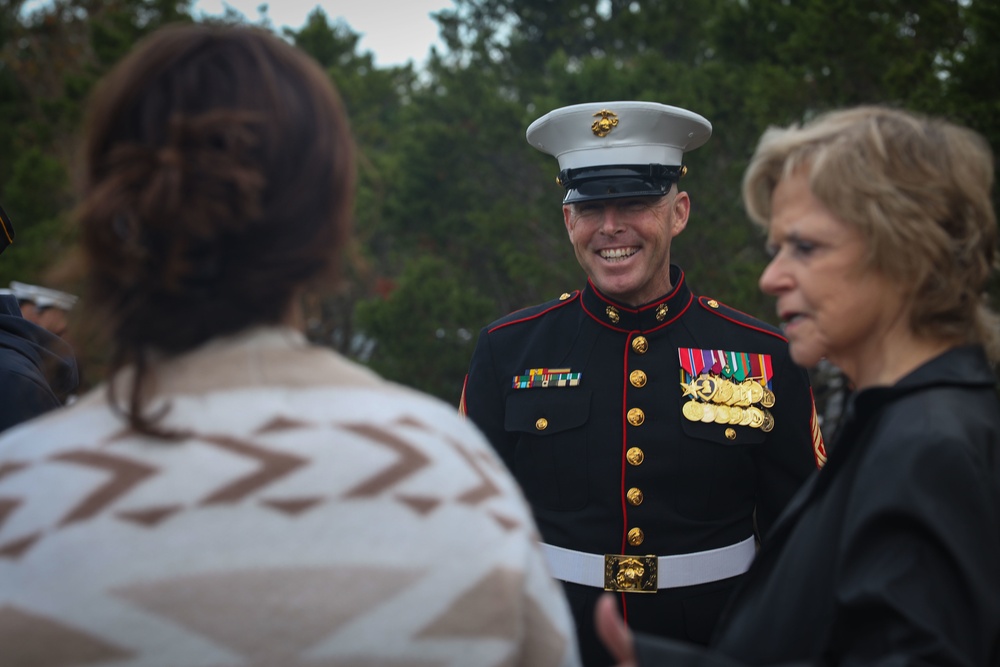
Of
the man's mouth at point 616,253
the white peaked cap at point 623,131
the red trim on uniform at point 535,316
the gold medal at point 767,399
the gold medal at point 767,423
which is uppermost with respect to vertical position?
the white peaked cap at point 623,131

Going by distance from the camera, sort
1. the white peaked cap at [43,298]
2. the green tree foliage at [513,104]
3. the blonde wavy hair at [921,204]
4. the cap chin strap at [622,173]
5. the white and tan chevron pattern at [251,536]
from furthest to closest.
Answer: the green tree foliage at [513,104] < the white peaked cap at [43,298] < the cap chin strap at [622,173] < the blonde wavy hair at [921,204] < the white and tan chevron pattern at [251,536]

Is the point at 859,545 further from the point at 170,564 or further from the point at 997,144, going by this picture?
the point at 997,144

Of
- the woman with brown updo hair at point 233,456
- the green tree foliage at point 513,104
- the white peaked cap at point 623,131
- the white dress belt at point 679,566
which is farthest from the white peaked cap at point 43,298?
the woman with brown updo hair at point 233,456

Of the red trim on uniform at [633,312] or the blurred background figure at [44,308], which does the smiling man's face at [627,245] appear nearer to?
the red trim on uniform at [633,312]

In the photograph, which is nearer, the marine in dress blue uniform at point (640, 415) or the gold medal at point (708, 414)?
the marine in dress blue uniform at point (640, 415)

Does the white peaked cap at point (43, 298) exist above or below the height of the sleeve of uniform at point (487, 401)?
below

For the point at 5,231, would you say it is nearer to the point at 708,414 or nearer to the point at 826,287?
the point at 708,414

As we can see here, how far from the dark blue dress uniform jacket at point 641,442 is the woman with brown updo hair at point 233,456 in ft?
5.69

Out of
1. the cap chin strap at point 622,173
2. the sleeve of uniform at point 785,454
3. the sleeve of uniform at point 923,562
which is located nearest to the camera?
the sleeve of uniform at point 923,562

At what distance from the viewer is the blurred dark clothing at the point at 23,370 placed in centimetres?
283

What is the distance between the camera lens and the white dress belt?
305cm

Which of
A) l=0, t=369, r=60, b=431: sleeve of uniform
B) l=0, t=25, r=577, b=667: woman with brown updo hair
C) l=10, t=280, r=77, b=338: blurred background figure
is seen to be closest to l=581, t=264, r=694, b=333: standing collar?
l=0, t=369, r=60, b=431: sleeve of uniform

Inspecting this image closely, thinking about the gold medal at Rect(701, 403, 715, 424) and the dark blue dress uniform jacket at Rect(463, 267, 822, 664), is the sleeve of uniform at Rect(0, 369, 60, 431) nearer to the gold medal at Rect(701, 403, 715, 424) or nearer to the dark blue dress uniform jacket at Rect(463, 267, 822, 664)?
the dark blue dress uniform jacket at Rect(463, 267, 822, 664)

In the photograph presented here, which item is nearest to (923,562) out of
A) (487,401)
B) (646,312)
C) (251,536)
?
(251,536)
